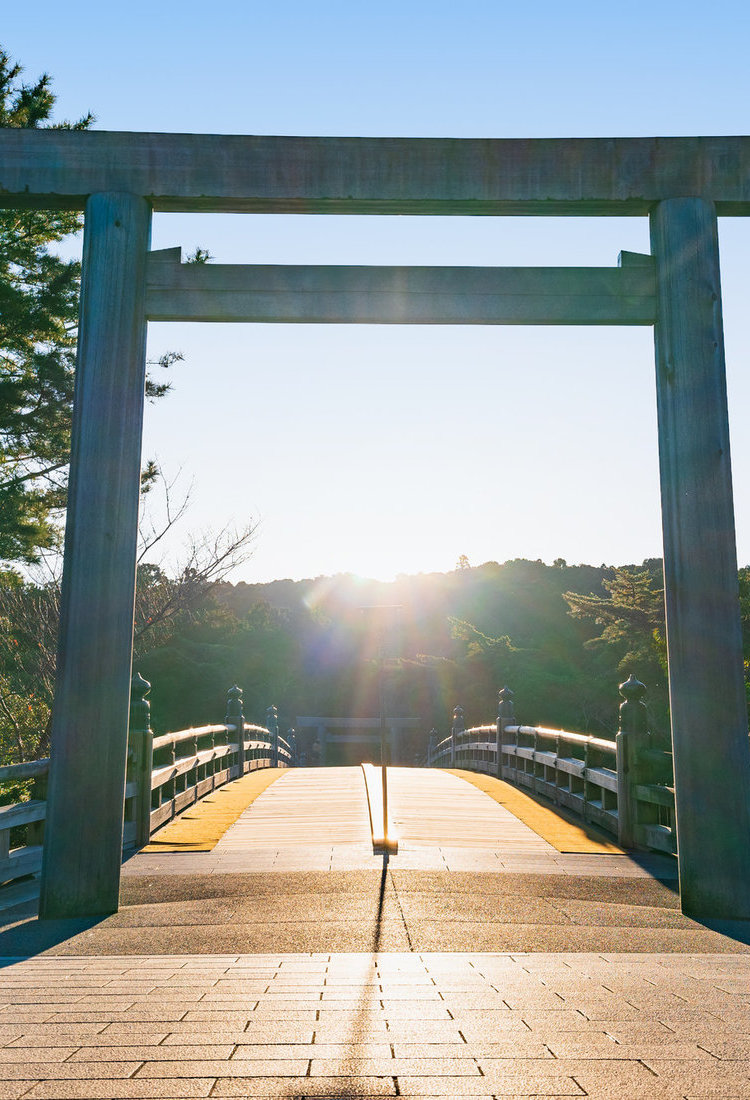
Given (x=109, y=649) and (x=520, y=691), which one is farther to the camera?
(x=520, y=691)

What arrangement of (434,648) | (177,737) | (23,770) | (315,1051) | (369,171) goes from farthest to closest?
(434,648), (177,737), (23,770), (369,171), (315,1051)

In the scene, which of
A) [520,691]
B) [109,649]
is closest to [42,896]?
[109,649]

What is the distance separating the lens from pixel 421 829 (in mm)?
9203

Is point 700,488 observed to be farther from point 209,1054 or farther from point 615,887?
point 209,1054

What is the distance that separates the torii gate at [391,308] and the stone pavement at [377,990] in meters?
0.83

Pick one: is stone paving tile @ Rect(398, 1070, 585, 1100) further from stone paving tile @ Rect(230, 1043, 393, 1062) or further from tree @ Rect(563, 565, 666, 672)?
tree @ Rect(563, 565, 666, 672)

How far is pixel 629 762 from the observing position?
8445mm

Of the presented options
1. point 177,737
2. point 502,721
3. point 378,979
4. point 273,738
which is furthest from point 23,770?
point 273,738

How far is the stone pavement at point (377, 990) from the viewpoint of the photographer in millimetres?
2453

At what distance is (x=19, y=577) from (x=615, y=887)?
13.2 metres

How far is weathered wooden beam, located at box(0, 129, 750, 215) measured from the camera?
6.11 metres

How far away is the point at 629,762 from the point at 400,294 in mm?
4716

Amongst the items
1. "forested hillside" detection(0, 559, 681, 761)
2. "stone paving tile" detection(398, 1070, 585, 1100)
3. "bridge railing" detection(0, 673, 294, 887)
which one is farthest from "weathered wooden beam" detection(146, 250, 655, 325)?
"forested hillside" detection(0, 559, 681, 761)

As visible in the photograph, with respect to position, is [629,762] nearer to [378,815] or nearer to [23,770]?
[378,815]
